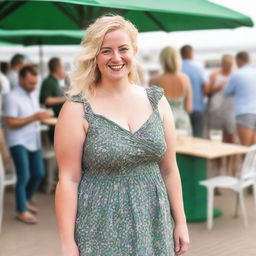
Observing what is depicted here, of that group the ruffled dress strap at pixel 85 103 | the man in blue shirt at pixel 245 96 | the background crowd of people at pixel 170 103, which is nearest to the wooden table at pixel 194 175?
the background crowd of people at pixel 170 103

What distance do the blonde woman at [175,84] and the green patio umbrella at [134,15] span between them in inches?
43.4

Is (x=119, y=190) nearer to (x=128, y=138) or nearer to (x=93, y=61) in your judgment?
(x=128, y=138)

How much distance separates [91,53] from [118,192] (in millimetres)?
604

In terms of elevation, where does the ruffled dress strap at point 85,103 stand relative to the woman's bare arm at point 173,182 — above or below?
above

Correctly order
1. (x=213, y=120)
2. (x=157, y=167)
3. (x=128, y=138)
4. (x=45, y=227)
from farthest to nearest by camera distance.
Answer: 1. (x=213, y=120)
2. (x=45, y=227)
3. (x=157, y=167)
4. (x=128, y=138)

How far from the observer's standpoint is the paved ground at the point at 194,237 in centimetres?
470

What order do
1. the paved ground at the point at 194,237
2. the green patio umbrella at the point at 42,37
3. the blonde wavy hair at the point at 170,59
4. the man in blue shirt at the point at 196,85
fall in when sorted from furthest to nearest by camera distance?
1. the green patio umbrella at the point at 42,37
2. the man in blue shirt at the point at 196,85
3. the blonde wavy hair at the point at 170,59
4. the paved ground at the point at 194,237

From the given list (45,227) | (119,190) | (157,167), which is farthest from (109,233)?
(45,227)

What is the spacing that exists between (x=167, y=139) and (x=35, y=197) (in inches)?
184

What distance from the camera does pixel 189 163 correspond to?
18.2ft

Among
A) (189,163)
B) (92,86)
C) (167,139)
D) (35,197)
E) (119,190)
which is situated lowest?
(35,197)

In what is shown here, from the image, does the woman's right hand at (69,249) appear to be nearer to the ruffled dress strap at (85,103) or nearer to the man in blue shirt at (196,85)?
the ruffled dress strap at (85,103)

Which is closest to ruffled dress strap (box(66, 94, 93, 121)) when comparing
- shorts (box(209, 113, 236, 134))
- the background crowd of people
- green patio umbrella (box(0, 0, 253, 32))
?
green patio umbrella (box(0, 0, 253, 32))

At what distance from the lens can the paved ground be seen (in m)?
4.70
